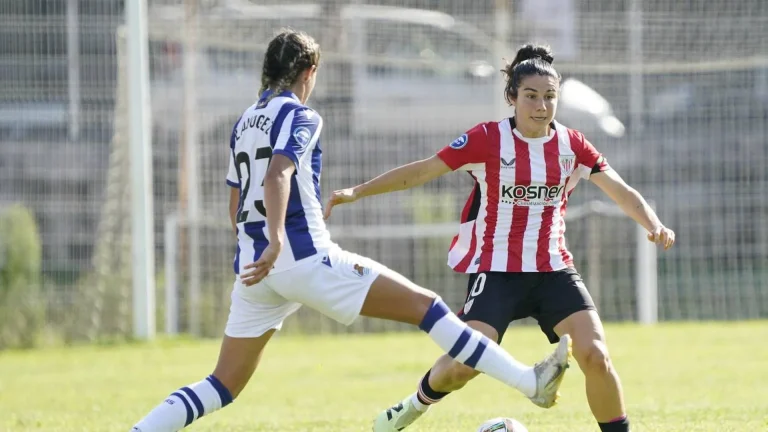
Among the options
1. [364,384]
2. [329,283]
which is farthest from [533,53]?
[364,384]

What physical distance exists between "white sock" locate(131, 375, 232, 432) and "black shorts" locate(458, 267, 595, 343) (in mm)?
1267

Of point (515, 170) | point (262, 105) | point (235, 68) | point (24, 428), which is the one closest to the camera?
point (262, 105)

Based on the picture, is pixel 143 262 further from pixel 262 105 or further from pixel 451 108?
pixel 262 105

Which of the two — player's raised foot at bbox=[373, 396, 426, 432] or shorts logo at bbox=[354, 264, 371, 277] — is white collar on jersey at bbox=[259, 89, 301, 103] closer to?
shorts logo at bbox=[354, 264, 371, 277]

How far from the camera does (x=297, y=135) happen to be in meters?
5.21

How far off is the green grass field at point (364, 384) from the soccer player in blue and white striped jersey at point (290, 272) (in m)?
1.78

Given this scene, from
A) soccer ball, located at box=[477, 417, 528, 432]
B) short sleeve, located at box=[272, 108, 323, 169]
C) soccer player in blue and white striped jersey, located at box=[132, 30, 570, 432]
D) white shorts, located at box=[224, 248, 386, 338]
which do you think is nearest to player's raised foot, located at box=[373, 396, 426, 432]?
soccer ball, located at box=[477, 417, 528, 432]

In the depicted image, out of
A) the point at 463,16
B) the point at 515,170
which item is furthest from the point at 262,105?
the point at 463,16

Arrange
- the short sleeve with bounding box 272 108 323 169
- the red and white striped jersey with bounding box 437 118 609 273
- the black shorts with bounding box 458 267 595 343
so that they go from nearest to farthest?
the short sleeve with bounding box 272 108 323 169 < the black shorts with bounding box 458 267 595 343 < the red and white striped jersey with bounding box 437 118 609 273

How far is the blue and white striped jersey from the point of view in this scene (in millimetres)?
5203

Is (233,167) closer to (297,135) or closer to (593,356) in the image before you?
(297,135)

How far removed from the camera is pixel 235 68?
15500 mm

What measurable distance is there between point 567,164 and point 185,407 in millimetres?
2218

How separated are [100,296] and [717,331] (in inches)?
301
